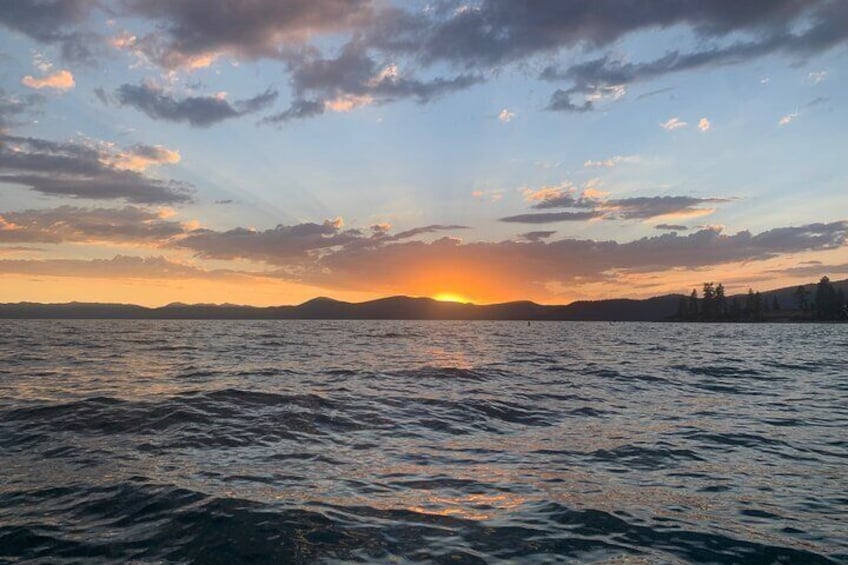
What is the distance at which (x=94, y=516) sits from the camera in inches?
389

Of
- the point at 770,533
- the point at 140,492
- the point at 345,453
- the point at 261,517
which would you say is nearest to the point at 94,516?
the point at 140,492

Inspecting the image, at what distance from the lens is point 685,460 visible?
47.2ft

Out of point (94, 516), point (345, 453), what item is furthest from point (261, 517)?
point (345, 453)

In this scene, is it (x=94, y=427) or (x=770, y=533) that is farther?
(x=94, y=427)

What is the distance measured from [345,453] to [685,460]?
9471mm

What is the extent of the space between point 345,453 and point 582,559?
8.12m

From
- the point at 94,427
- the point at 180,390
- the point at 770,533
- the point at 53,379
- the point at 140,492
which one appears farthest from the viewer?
the point at 53,379

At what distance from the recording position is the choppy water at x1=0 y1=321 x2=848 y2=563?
8.85 metres

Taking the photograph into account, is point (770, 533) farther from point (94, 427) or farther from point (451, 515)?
point (94, 427)

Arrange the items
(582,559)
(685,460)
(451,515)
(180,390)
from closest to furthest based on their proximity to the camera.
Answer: (582,559)
(451,515)
(685,460)
(180,390)

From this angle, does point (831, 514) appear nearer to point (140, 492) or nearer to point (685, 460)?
point (685, 460)

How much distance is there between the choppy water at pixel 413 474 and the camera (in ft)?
29.0

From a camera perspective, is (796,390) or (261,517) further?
(796,390)

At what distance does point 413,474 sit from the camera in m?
13.0
